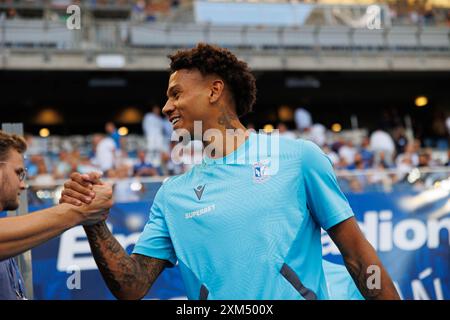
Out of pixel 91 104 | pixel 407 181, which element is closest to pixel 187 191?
pixel 407 181

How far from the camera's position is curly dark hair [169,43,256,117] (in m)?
2.83

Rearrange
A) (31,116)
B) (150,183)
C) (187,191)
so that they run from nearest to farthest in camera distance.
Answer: (187,191) < (150,183) < (31,116)

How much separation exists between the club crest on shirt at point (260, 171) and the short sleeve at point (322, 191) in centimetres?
17

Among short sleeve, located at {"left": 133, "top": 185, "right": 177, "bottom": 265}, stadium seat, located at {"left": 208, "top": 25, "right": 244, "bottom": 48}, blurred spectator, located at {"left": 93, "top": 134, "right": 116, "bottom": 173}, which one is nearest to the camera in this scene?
short sleeve, located at {"left": 133, "top": 185, "right": 177, "bottom": 265}

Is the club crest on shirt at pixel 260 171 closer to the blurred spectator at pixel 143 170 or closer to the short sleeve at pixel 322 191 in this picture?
the short sleeve at pixel 322 191

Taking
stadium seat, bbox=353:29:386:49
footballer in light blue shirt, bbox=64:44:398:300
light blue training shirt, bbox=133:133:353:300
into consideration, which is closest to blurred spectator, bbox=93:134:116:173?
footballer in light blue shirt, bbox=64:44:398:300

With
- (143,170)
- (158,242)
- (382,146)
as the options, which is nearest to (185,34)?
(382,146)

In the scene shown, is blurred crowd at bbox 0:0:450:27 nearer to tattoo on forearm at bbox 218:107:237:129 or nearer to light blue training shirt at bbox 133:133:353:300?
tattoo on forearm at bbox 218:107:237:129

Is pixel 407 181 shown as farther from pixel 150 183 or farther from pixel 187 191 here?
pixel 187 191

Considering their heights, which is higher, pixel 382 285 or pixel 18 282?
pixel 382 285

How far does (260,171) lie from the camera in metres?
2.56
